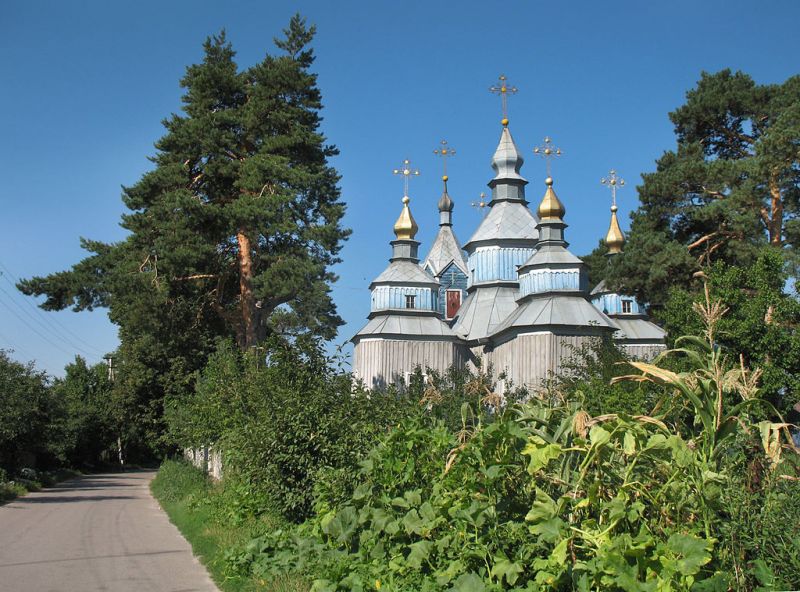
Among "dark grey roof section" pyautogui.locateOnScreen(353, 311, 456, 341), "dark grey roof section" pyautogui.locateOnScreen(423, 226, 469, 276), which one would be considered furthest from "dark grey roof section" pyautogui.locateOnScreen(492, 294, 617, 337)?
"dark grey roof section" pyautogui.locateOnScreen(423, 226, 469, 276)

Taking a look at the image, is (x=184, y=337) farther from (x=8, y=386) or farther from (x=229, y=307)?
(x=8, y=386)

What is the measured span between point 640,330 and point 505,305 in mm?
6731

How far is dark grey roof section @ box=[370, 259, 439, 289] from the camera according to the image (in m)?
40.1

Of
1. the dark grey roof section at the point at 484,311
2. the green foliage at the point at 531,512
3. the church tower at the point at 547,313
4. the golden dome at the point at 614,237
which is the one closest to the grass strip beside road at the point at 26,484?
the green foliage at the point at 531,512

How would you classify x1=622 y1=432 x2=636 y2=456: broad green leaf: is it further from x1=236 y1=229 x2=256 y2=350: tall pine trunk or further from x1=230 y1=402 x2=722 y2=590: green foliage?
x1=236 y1=229 x2=256 y2=350: tall pine trunk

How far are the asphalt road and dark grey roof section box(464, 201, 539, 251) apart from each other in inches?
1156

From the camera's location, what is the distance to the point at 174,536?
12609 mm

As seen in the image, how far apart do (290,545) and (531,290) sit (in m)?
29.4

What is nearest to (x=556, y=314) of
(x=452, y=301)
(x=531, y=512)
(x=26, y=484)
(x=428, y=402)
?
(x=452, y=301)

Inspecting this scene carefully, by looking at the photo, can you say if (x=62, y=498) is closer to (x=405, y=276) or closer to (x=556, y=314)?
(x=556, y=314)

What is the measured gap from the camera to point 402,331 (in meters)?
38.1

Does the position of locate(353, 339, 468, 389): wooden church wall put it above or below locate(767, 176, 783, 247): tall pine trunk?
below

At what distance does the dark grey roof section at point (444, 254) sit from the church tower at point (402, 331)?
12989 millimetres

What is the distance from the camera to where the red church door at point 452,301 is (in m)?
52.2
